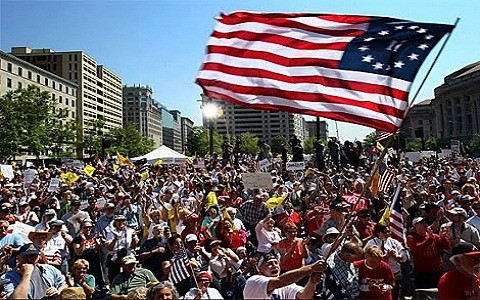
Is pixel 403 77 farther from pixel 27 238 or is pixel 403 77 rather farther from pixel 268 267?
pixel 27 238

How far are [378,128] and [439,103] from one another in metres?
143

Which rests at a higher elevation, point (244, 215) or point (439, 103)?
point (439, 103)

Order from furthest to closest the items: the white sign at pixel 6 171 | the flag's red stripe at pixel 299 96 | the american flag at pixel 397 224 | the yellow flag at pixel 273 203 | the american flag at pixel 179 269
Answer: the white sign at pixel 6 171 → the yellow flag at pixel 273 203 → the american flag at pixel 397 224 → the american flag at pixel 179 269 → the flag's red stripe at pixel 299 96

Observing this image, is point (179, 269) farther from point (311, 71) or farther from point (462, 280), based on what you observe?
point (462, 280)

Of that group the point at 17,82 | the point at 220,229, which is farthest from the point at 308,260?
the point at 17,82

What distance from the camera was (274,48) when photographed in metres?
5.92

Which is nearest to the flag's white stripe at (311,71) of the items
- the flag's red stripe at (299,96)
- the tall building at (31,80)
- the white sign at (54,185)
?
the flag's red stripe at (299,96)

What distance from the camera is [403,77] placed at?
530 centimetres

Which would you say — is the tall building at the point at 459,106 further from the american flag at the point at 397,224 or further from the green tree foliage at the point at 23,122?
the american flag at the point at 397,224

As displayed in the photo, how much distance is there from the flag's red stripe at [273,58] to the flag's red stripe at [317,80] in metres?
0.16

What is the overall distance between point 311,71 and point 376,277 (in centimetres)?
262

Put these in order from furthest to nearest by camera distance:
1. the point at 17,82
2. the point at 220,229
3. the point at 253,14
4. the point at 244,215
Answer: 1. the point at 17,82
2. the point at 244,215
3. the point at 220,229
4. the point at 253,14

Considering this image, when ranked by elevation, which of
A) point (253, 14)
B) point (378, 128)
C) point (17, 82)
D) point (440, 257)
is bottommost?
point (440, 257)

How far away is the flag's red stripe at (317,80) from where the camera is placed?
531 centimetres
